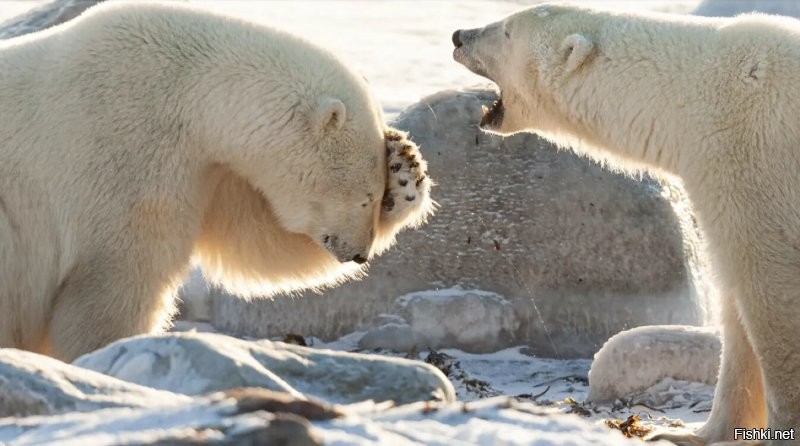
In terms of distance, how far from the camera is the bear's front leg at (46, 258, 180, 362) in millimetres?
4504

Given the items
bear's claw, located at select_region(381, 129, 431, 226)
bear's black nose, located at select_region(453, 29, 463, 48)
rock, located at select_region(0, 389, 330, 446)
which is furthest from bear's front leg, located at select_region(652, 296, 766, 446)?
rock, located at select_region(0, 389, 330, 446)

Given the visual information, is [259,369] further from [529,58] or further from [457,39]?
[457,39]

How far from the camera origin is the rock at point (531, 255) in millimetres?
6969

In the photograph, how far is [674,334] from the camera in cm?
592

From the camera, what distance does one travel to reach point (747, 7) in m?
11.8

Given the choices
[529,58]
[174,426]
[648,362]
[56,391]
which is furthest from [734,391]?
[174,426]

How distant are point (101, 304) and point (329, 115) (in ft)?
3.33

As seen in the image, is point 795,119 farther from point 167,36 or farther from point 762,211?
point 167,36

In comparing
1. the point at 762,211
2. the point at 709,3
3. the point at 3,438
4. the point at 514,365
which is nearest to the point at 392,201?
the point at 762,211

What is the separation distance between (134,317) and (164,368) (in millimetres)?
1611

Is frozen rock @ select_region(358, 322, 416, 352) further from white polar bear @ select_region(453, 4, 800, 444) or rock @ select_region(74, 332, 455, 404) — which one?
rock @ select_region(74, 332, 455, 404)

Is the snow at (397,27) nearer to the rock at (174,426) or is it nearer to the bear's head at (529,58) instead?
the bear's head at (529,58)

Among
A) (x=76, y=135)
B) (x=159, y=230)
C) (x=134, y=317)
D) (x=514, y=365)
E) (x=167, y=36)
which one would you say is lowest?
(x=514, y=365)

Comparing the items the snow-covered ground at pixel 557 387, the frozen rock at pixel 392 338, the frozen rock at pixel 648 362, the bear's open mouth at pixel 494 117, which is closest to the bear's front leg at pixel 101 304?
the bear's open mouth at pixel 494 117
